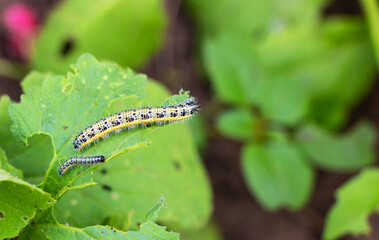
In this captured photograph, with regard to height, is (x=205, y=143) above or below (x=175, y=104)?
above

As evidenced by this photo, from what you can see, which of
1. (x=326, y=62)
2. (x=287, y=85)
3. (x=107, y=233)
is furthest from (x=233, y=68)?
(x=107, y=233)

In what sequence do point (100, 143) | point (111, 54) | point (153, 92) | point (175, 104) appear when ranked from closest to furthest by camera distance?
point (100, 143) < point (175, 104) < point (153, 92) < point (111, 54)

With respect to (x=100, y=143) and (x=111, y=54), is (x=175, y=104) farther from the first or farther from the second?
(x=111, y=54)

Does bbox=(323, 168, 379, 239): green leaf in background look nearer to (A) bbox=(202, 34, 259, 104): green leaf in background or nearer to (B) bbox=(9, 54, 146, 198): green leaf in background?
(A) bbox=(202, 34, 259, 104): green leaf in background

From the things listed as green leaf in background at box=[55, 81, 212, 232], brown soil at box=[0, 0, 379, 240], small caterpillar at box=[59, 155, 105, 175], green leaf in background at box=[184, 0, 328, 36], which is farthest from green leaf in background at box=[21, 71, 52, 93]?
green leaf in background at box=[184, 0, 328, 36]

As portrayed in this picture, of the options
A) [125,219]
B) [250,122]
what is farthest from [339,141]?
[125,219]

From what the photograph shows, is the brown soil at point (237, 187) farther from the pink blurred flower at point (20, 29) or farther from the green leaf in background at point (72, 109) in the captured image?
the green leaf in background at point (72, 109)

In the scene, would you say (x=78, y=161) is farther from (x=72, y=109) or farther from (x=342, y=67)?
(x=342, y=67)
